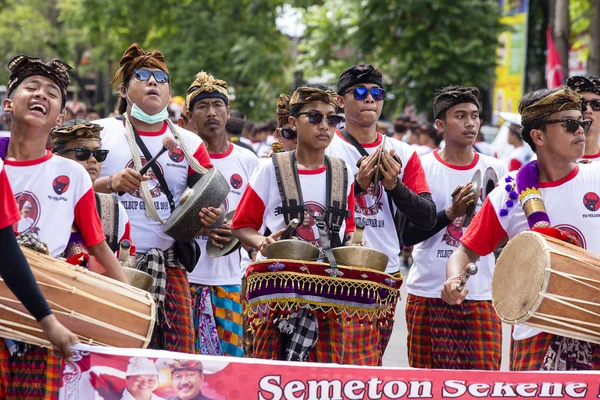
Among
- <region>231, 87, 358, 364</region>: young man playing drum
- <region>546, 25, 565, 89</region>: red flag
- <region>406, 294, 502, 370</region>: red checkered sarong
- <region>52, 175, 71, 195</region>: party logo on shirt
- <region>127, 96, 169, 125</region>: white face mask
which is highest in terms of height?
<region>546, 25, 565, 89</region>: red flag

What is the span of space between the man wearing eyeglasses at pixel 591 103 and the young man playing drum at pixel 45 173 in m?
3.51

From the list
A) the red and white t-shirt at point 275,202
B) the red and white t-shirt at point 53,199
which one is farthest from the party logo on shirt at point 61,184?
the red and white t-shirt at point 275,202

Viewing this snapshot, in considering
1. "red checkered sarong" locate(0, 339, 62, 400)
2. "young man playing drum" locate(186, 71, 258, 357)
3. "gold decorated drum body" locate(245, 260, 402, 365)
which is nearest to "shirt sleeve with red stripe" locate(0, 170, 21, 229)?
"red checkered sarong" locate(0, 339, 62, 400)

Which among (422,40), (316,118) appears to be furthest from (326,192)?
(422,40)

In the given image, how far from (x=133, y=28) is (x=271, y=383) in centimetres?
3019

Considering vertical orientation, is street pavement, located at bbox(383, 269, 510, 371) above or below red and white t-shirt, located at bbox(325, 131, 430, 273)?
below

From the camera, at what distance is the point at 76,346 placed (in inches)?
179

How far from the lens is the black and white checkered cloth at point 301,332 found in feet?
19.7

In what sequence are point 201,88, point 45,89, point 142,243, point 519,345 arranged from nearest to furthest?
point 45,89, point 519,345, point 142,243, point 201,88

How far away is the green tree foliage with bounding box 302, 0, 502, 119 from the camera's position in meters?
21.0

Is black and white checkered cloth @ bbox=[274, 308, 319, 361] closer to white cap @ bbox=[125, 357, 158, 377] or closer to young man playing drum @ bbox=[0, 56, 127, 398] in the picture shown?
young man playing drum @ bbox=[0, 56, 127, 398]

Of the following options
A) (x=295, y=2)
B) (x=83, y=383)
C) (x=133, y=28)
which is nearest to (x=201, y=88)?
(x=83, y=383)

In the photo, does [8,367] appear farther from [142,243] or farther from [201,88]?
[201,88]

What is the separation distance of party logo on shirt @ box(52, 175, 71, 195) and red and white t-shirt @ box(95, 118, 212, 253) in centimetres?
178
